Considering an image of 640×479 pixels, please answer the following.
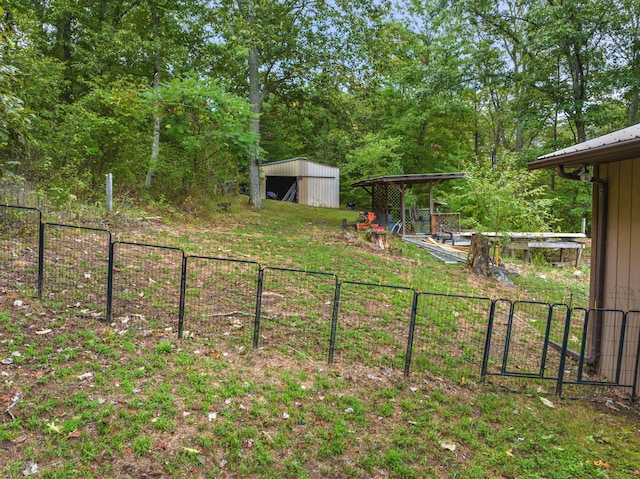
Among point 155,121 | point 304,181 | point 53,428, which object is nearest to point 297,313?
point 53,428

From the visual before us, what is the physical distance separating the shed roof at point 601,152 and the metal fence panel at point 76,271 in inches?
203

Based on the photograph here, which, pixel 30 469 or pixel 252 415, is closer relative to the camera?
pixel 30 469

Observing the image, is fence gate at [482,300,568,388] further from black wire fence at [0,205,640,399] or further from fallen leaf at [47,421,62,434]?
fallen leaf at [47,421,62,434]

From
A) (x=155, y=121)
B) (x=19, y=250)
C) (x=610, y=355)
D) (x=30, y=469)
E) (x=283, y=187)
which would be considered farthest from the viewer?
(x=283, y=187)

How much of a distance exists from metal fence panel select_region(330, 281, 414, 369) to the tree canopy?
4785 mm

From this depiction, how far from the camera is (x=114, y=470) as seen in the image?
7.49ft

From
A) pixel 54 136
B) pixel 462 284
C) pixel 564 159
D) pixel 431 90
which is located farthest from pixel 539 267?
pixel 54 136

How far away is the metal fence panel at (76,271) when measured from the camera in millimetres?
4266

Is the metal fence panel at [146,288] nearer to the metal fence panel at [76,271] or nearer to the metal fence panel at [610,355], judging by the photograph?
the metal fence panel at [76,271]

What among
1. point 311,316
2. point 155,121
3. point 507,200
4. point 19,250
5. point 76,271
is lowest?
point 311,316

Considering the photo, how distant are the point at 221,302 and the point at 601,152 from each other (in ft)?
14.8

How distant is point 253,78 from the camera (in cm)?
1430

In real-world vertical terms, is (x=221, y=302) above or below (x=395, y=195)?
below

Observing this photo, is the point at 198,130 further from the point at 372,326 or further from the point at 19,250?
the point at 372,326
